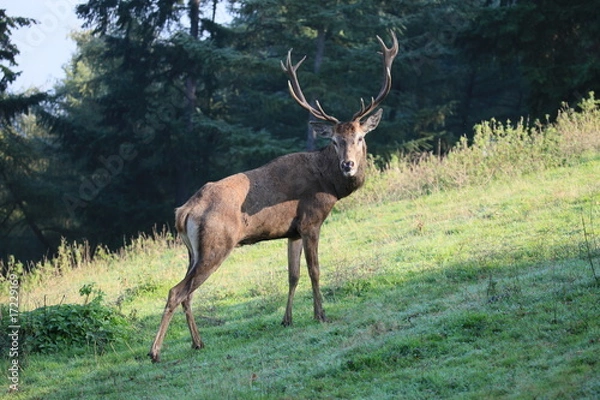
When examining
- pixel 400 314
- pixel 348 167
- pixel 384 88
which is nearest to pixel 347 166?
pixel 348 167

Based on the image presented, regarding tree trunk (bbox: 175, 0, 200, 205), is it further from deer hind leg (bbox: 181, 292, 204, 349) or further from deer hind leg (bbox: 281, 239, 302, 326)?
deer hind leg (bbox: 181, 292, 204, 349)

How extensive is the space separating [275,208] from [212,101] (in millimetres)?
28539

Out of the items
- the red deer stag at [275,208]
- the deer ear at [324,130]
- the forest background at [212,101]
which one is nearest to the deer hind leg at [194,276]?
the red deer stag at [275,208]

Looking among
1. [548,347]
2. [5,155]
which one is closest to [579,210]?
[548,347]

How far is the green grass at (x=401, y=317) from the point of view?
735 cm

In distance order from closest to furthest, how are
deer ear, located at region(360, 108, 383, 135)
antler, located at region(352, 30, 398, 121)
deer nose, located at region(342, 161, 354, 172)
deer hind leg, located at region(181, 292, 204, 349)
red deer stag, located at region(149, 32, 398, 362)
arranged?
red deer stag, located at region(149, 32, 398, 362)
deer hind leg, located at region(181, 292, 204, 349)
deer nose, located at region(342, 161, 354, 172)
antler, located at region(352, 30, 398, 121)
deer ear, located at region(360, 108, 383, 135)

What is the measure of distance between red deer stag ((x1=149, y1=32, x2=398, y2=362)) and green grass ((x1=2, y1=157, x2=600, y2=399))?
641 millimetres

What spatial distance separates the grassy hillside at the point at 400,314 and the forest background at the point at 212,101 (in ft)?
47.0

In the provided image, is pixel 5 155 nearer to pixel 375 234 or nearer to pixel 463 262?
pixel 375 234

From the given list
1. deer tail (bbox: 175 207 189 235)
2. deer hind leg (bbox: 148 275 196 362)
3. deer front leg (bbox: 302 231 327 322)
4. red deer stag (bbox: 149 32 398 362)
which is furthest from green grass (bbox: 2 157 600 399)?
deer tail (bbox: 175 207 189 235)

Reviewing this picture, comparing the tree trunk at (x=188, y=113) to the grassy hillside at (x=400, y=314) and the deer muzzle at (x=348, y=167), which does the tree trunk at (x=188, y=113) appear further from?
the deer muzzle at (x=348, y=167)

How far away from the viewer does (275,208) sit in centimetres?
1034

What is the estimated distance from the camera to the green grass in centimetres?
735

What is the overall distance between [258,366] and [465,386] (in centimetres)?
237
